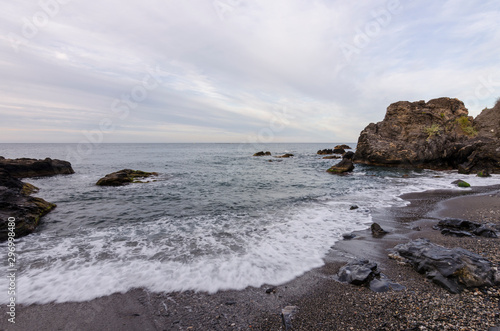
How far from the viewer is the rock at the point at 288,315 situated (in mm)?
4156

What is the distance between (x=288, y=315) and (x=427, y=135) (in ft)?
138

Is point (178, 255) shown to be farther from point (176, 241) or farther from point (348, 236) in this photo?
point (348, 236)

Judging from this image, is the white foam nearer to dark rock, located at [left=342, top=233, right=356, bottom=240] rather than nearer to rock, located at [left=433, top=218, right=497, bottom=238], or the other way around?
dark rock, located at [left=342, top=233, right=356, bottom=240]

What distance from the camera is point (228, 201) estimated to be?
1512 cm

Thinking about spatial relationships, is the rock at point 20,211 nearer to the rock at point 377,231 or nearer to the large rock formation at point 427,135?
the rock at point 377,231

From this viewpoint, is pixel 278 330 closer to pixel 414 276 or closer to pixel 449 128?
pixel 414 276

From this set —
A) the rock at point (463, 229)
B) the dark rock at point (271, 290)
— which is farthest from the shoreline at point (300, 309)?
the rock at point (463, 229)

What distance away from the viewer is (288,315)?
14.4ft

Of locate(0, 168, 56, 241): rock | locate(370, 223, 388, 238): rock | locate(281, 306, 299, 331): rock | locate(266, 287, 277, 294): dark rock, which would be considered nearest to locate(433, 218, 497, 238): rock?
locate(370, 223, 388, 238): rock

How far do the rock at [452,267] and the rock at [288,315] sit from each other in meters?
3.52

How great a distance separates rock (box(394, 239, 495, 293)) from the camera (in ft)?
16.0

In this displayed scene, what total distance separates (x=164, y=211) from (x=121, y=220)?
7.30 ft

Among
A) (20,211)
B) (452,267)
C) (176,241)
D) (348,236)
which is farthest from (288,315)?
(20,211)

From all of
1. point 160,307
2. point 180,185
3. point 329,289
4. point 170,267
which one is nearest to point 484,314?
point 329,289
